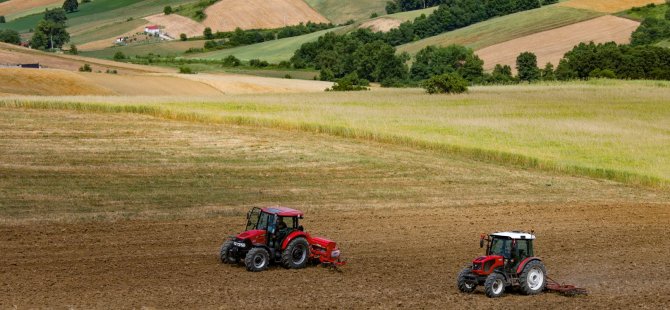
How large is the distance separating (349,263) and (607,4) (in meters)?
126

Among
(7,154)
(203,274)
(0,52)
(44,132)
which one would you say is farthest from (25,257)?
(0,52)

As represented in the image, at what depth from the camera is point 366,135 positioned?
54.9 meters

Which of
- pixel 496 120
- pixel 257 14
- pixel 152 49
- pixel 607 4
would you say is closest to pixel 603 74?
pixel 496 120

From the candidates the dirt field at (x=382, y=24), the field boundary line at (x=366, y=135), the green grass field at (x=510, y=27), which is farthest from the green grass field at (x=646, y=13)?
the field boundary line at (x=366, y=135)

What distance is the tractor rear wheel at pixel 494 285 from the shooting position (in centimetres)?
2272

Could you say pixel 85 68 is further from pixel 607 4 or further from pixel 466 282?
pixel 466 282

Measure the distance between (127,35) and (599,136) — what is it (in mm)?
127905

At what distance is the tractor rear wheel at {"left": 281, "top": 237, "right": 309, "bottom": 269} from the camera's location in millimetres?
25094

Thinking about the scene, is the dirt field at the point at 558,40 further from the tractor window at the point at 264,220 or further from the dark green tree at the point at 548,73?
the tractor window at the point at 264,220

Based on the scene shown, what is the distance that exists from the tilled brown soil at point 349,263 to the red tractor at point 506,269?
0.27 m

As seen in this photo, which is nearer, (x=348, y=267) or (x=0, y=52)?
(x=348, y=267)

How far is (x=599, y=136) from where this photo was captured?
57.4 metres

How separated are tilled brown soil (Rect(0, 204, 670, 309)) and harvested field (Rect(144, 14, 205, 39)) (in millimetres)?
144692

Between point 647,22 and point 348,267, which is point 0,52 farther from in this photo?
point 348,267
